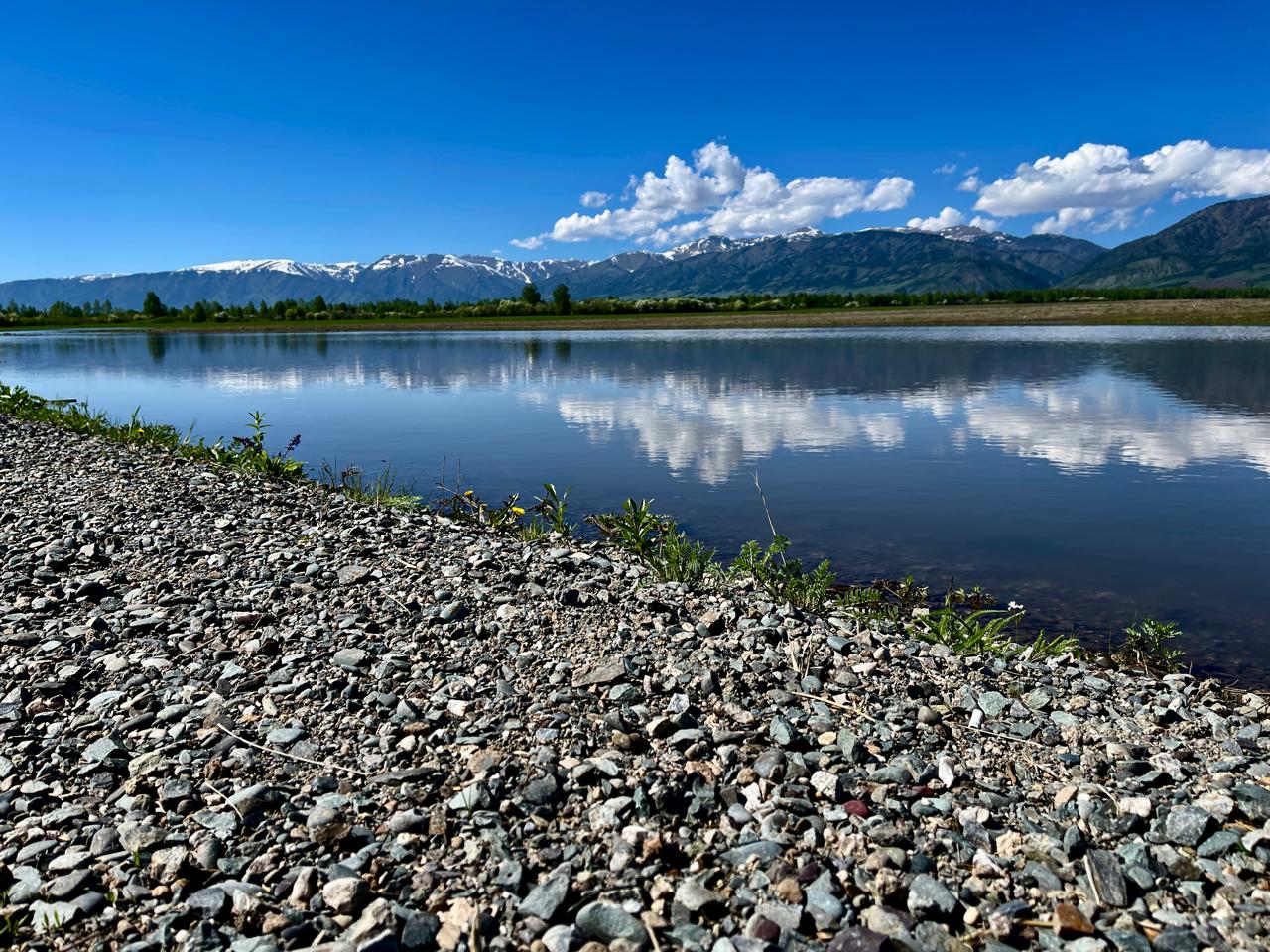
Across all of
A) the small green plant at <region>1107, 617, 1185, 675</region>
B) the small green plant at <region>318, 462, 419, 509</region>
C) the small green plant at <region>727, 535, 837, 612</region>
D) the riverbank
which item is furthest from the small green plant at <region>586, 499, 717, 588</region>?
the riverbank

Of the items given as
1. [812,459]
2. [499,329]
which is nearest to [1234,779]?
[812,459]

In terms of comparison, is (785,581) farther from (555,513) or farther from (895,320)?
(895,320)

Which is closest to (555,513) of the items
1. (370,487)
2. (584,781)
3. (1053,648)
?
(370,487)

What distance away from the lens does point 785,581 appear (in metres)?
12.8

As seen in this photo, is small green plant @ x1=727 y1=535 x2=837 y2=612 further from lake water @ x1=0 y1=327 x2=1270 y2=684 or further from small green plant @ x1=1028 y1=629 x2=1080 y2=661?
small green plant @ x1=1028 y1=629 x2=1080 y2=661

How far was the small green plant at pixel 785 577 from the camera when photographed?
11.6 m

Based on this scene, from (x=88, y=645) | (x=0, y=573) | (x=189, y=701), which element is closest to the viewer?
(x=189, y=701)

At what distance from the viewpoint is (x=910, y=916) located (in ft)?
16.6

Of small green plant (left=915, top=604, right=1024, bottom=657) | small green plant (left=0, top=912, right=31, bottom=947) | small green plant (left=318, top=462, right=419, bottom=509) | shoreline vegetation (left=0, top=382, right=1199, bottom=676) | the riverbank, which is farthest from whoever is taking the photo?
the riverbank

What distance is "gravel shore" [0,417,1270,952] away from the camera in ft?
16.8

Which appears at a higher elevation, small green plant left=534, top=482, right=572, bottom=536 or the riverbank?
the riverbank

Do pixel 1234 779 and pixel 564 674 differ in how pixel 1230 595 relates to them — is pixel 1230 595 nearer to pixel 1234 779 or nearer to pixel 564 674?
pixel 1234 779

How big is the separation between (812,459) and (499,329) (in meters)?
142

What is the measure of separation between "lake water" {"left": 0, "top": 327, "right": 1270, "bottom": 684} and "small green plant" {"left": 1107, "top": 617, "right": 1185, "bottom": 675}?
1.21 feet
